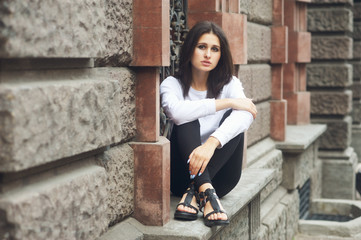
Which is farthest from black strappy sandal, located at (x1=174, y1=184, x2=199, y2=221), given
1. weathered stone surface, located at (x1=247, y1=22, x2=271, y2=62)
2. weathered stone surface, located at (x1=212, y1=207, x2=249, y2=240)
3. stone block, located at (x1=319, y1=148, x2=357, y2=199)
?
stone block, located at (x1=319, y1=148, x2=357, y2=199)

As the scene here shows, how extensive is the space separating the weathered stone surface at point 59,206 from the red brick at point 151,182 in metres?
0.68

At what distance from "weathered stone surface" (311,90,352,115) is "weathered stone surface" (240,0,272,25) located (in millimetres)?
2790

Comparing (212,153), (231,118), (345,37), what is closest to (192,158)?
(212,153)

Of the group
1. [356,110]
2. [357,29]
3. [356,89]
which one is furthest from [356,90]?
[357,29]

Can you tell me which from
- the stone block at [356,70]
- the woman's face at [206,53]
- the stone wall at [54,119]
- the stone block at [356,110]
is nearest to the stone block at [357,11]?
the stone block at [356,70]

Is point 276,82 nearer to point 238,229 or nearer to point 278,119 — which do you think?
point 278,119

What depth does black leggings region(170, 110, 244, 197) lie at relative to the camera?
156 inches

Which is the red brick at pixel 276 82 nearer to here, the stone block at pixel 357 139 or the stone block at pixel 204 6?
the stone block at pixel 204 6

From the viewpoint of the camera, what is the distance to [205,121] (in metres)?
4.30

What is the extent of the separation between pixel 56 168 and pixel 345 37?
7.75m

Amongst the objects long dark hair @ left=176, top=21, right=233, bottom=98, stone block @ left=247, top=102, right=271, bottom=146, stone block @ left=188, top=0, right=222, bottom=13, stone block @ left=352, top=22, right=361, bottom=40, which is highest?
stone block @ left=352, top=22, right=361, bottom=40

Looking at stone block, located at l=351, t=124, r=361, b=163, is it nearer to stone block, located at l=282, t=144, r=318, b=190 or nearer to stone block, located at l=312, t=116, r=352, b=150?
stone block, located at l=312, t=116, r=352, b=150

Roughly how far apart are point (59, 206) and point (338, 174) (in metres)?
7.64

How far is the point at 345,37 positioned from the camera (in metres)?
9.64
